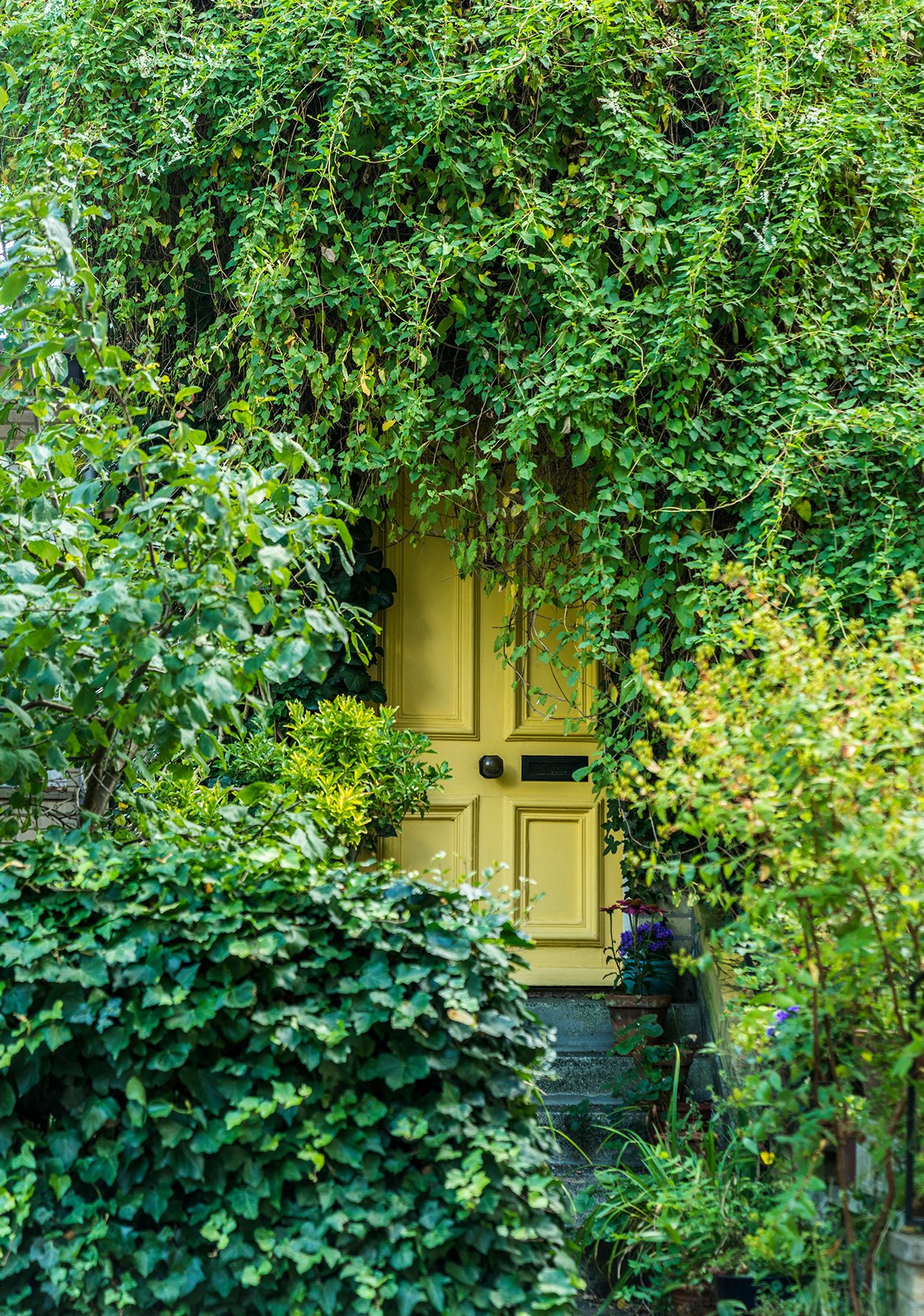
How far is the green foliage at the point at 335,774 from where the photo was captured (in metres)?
3.65

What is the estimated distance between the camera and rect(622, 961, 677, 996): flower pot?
4223 mm

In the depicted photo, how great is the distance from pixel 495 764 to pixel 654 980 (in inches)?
47.0

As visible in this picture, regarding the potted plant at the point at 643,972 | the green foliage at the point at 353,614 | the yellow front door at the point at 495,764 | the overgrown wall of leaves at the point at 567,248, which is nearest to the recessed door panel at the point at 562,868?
the yellow front door at the point at 495,764

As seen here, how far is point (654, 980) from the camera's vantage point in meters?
4.25

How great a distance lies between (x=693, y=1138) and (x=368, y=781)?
159 cm

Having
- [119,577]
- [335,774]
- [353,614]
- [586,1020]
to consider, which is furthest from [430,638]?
[119,577]

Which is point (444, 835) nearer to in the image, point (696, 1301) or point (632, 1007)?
point (632, 1007)

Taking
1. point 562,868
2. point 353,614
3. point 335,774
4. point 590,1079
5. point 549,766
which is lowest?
point 590,1079

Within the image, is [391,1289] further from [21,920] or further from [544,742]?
[544,742]

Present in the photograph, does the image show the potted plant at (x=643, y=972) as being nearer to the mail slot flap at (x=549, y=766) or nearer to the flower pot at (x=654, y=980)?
the flower pot at (x=654, y=980)

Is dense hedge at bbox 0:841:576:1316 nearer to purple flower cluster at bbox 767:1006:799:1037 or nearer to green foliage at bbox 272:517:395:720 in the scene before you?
purple flower cluster at bbox 767:1006:799:1037

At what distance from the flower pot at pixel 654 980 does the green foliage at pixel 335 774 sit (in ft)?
3.37

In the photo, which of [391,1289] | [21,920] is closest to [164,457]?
[21,920]

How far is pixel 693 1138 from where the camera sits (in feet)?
11.6
